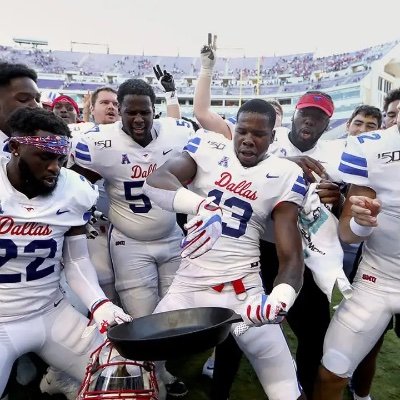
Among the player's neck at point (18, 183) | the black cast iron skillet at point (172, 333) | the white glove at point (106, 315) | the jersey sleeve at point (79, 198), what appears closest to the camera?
the black cast iron skillet at point (172, 333)

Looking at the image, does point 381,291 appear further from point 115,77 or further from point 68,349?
point 115,77

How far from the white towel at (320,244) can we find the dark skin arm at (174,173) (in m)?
0.54

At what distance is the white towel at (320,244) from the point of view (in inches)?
77.4

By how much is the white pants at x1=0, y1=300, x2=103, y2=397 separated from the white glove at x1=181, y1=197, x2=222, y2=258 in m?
0.69

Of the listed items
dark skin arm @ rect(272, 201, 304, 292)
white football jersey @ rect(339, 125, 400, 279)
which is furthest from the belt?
white football jersey @ rect(339, 125, 400, 279)

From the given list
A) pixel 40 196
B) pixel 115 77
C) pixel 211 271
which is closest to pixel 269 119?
pixel 211 271

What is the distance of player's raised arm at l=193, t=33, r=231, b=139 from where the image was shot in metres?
2.91

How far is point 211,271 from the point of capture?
1.97 metres

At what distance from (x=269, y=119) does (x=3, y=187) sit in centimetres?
117

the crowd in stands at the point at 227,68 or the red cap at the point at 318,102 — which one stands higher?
the crowd in stands at the point at 227,68

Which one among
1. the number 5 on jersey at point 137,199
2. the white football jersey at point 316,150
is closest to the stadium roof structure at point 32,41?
the number 5 on jersey at point 137,199

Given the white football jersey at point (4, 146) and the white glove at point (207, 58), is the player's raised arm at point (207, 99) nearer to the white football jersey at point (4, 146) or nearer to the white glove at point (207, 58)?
the white glove at point (207, 58)

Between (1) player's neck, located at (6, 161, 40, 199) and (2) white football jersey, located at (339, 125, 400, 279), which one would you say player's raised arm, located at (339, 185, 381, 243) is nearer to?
(2) white football jersey, located at (339, 125, 400, 279)

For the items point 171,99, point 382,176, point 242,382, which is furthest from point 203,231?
point 171,99
